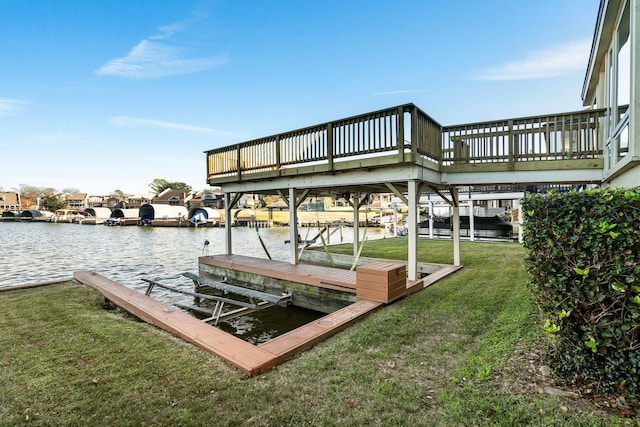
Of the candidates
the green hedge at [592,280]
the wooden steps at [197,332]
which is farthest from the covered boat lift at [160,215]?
the green hedge at [592,280]

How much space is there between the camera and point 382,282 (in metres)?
4.84

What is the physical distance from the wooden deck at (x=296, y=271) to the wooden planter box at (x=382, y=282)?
28.4 inches

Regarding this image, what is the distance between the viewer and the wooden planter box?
15.9ft

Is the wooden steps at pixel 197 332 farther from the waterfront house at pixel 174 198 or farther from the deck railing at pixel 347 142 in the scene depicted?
the waterfront house at pixel 174 198

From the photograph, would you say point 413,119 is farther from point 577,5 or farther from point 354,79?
point 354,79

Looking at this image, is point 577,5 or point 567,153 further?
point 577,5

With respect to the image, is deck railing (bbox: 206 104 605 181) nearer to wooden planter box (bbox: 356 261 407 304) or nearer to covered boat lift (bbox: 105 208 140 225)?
wooden planter box (bbox: 356 261 407 304)

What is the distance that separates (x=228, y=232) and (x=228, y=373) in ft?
25.1

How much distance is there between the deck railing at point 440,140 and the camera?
546 cm

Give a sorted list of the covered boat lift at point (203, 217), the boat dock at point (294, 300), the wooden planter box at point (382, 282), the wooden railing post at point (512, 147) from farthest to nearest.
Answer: the covered boat lift at point (203, 217)
the wooden railing post at point (512, 147)
the wooden planter box at point (382, 282)
the boat dock at point (294, 300)

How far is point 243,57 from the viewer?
→ 17.9 meters

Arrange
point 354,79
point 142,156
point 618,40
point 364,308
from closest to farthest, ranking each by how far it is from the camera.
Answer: point 618,40 → point 364,308 → point 354,79 → point 142,156

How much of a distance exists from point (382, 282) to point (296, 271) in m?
3.00

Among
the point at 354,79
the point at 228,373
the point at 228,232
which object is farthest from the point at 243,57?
the point at 228,373
